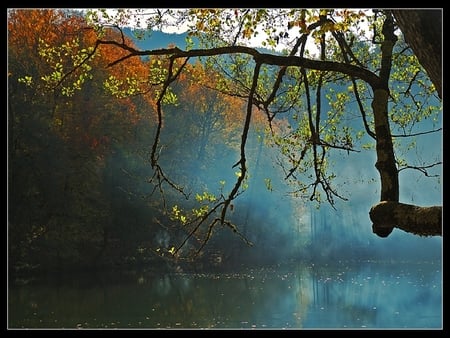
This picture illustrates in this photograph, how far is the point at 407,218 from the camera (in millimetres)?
2332

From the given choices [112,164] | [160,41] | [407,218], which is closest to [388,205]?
[407,218]

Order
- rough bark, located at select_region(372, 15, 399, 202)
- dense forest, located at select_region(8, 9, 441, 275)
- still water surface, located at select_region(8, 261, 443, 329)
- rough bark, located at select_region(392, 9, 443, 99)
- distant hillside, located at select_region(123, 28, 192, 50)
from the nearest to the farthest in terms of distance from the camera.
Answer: rough bark, located at select_region(392, 9, 443, 99)
rough bark, located at select_region(372, 15, 399, 202)
still water surface, located at select_region(8, 261, 443, 329)
dense forest, located at select_region(8, 9, 441, 275)
distant hillside, located at select_region(123, 28, 192, 50)

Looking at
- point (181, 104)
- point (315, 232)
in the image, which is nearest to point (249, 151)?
point (181, 104)

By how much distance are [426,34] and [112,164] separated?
511 inches

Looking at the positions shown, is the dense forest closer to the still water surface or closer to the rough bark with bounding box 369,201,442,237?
the still water surface

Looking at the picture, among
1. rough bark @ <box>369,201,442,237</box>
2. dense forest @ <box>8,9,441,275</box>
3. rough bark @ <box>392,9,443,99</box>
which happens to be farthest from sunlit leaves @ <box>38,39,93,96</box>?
dense forest @ <box>8,9,441,275</box>

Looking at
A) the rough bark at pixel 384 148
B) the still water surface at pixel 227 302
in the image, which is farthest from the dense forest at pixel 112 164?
the rough bark at pixel 384 148

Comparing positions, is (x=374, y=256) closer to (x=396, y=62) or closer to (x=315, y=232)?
(x=315, y=232)

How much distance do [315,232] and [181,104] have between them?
6794mm

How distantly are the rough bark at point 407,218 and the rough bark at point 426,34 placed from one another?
0.49 meters

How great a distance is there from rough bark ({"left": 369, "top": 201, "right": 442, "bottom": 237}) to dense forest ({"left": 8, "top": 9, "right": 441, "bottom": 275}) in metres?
7.48

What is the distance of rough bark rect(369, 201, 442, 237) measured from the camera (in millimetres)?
2205

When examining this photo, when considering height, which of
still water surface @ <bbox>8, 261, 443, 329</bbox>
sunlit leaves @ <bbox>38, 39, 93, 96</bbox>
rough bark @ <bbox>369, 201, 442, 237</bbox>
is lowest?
still water surface @ <bbox>8, 261, 443, 329</bbox>

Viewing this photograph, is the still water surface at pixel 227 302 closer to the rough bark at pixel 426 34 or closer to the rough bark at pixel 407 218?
the rough bark at pixel 407 218
